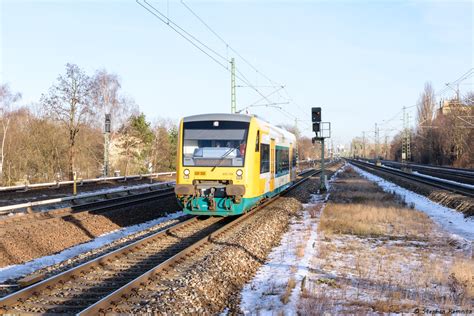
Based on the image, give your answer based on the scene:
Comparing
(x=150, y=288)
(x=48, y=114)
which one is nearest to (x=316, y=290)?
(x=150, y=288)

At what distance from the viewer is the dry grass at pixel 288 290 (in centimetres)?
722

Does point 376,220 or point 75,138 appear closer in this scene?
point 376,220

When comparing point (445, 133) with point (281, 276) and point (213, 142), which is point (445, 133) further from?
point (281, 276)

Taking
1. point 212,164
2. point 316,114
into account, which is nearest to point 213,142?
point 212,164

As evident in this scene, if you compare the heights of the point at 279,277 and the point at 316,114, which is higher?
the point at 316,114

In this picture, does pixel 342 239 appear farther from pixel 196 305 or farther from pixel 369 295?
pixel 196 305

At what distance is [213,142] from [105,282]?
23.9ft

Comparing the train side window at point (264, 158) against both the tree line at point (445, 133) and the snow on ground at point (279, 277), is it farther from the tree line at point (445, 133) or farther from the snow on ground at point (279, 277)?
the tree line at point (445, 133)

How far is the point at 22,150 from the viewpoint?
44719 millimetres

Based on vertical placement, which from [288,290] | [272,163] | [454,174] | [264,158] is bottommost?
[288,290]

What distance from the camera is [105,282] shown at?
812 centimetres

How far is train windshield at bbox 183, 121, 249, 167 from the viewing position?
14453 mm

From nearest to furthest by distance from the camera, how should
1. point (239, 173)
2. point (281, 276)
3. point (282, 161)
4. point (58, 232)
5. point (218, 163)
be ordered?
1. point (281, 276)
2. point (58, 232)
3. point (239, 173)
4. point (218, 163)
5. point (282, 161)

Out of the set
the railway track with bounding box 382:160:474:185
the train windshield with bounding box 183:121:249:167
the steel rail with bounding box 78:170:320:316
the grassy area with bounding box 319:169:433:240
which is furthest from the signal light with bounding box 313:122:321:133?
the steel rail with bounding box 78:170:320:316
